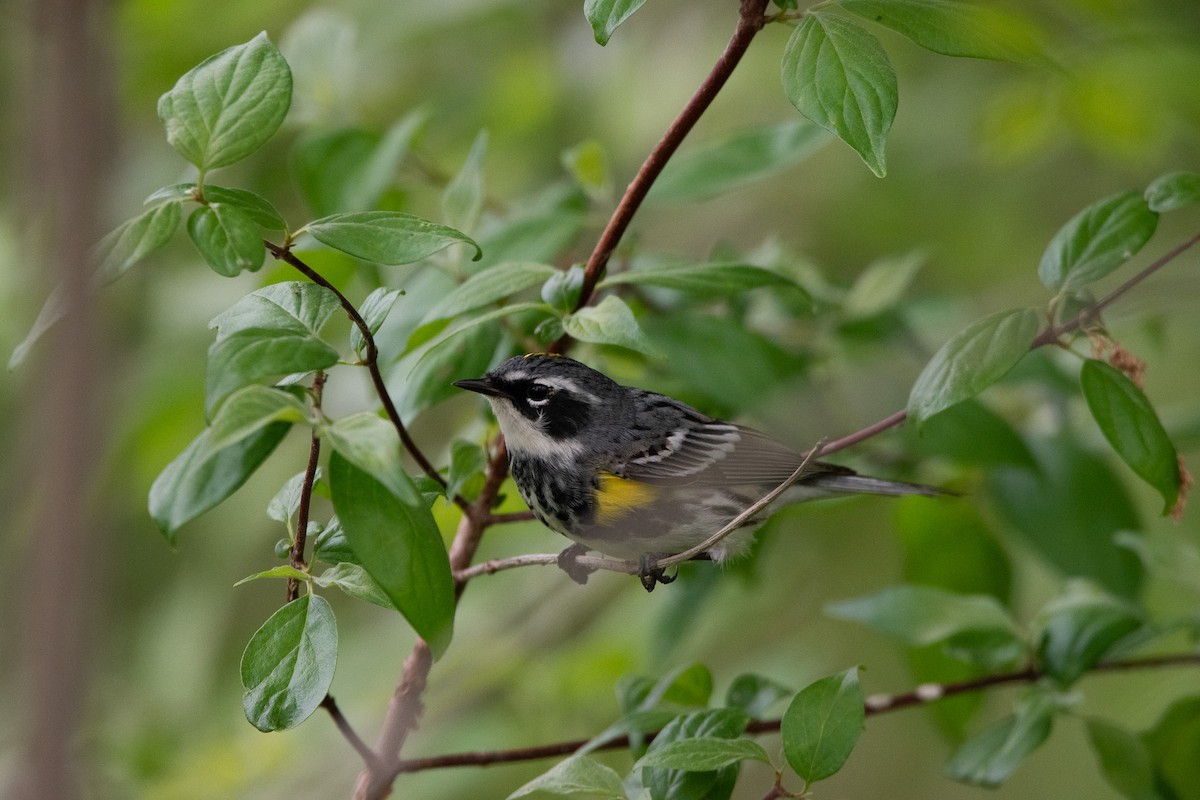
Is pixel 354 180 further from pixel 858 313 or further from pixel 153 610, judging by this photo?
pixel 153 610

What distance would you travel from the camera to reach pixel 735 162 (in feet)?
6.85

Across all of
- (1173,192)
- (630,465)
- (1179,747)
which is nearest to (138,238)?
(630,465)

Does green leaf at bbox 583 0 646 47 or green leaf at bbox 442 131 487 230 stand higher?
green leaf at bbox 583 0 646 47

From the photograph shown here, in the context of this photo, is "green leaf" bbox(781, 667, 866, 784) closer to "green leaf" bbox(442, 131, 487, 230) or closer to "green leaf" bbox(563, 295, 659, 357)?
"green leaf" bbox(563, 295, 659, 357)

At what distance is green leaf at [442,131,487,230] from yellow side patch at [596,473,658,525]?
48 centimetres

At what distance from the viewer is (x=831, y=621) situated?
434 centimetres

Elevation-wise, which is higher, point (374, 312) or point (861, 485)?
point (374, 312)

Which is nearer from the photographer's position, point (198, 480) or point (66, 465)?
point (66, 465)

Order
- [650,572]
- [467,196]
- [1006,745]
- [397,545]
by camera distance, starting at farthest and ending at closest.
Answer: [467,196]
[1006,745]
[650,572]
[397,545]

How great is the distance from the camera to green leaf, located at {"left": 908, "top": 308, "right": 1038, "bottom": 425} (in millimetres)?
1389

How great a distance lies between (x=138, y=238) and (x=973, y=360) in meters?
0.95

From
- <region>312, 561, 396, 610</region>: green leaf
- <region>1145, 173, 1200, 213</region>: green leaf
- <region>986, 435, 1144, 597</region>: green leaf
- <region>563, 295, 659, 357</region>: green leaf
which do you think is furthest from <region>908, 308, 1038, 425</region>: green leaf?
<region>986, 435, 1144, 597</region>: green leaf

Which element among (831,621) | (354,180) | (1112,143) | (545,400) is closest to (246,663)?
(545,400)

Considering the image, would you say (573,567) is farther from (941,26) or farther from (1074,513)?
(1074,513)
